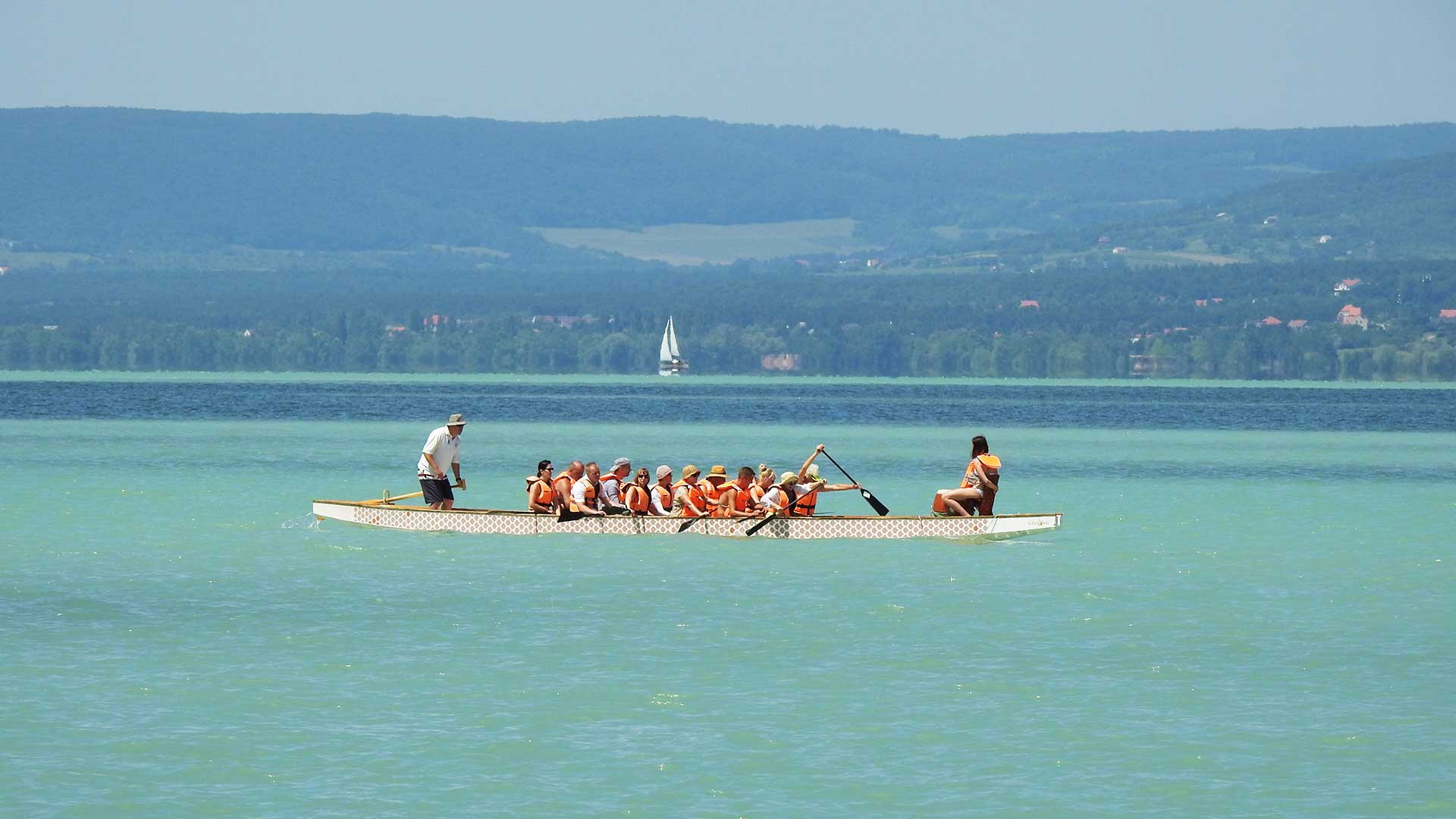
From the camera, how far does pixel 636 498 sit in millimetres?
41281

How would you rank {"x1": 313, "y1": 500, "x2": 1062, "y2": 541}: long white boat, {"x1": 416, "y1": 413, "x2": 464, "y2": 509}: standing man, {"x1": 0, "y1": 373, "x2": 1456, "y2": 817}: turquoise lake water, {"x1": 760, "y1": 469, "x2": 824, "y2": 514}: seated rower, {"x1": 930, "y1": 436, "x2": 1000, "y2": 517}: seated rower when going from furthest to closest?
1. {"x1": 930, "y1": 436, "x2": 1000, "y2": 517}: seated rower
2. {"x1": 760, "y1": 469, "x2": 824, "y2": 514}: seated rower
3. {"x1": 313, "y1": 500, "x2": 1062, "y2": 541}: long white boat
4. {"x1": 416, "y1": 413, "x2": 464, "y2": 509}: standing man
5. {"x1": 0, "y1": 373, "x2": 1456, "y2": 817}: turquoise lake water

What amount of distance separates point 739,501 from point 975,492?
4376mm

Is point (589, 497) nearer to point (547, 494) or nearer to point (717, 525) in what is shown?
point (547, 494)

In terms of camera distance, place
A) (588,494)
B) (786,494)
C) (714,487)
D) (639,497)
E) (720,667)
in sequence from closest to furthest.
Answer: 1. (720,667)
2. (639,497)
3. (588,494)
4. (786,494)
5. (714,487)

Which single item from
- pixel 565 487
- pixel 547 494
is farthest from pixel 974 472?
pixel 547 494

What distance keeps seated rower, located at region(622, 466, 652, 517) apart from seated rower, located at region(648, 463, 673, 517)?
17cm

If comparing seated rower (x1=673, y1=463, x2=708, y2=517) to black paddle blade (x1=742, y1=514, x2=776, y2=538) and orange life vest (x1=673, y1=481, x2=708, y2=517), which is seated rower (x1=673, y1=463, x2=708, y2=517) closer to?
orange life vest (x1=673, y1=481, x2=708, y2=517)

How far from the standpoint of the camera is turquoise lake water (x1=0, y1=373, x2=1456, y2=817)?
20719 millimetres

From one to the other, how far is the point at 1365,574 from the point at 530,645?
17078 mm

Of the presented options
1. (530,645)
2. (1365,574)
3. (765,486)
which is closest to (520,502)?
(765,486)

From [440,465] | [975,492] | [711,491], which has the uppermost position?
[440,465]

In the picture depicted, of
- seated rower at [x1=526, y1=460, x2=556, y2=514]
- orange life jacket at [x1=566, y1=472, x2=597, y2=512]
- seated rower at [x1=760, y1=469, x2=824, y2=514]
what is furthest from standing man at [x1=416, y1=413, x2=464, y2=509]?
seated rower at [x1=760, y1=469, x2=824, y2=514]

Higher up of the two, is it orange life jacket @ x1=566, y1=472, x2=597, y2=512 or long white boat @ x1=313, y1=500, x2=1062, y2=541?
orange life jacket @ x1=566, y1=472, x2=597, y2=512

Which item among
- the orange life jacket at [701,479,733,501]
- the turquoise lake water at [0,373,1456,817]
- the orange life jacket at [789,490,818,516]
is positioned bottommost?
the turquoise lake water at [0,373,1456,817]
